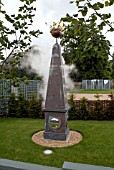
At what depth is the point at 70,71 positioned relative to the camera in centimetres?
3197

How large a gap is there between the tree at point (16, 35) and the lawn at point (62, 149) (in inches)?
121

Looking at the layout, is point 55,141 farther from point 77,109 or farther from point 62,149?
point 77,109

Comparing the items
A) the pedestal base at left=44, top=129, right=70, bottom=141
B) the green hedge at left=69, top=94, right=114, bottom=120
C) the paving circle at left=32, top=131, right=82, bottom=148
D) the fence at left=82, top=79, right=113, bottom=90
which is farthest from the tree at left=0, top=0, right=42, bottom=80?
the fence at left=82, top=79, right=113, bottom=90

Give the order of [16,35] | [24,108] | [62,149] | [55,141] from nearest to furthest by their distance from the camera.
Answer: [16,35] → [62,149] → [55,141] → [24,108]

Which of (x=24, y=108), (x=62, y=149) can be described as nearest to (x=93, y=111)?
(x=24, y=108)

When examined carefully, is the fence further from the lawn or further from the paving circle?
the paving circle

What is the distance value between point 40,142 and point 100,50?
4930 millimetres

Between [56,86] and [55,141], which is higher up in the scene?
[56,86]

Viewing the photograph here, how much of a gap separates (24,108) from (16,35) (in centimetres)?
788

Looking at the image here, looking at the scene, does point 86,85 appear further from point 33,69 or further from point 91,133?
point 91,133

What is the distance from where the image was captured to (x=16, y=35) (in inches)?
64.9

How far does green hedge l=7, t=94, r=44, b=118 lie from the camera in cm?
906

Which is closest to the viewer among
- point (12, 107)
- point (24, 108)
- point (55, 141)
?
point (55, 141)

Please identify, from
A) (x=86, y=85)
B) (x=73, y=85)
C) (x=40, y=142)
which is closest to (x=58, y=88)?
(x=40, y=142)
